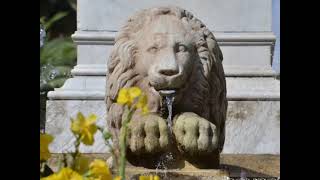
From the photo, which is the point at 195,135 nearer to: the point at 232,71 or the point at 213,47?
the point at 213,47

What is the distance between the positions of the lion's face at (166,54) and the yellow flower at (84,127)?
3375 millimetres

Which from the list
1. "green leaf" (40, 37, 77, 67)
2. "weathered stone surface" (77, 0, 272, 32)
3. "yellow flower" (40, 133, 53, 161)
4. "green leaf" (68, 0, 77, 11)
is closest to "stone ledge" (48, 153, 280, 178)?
"weathered stone surface" (77, 0, 272, 32)

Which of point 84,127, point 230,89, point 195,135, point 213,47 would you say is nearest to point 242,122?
point 230,89

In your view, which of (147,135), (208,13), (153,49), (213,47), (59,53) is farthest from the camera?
(59,53)

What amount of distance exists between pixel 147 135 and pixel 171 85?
430mm

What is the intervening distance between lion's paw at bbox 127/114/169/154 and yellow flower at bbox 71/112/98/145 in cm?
315

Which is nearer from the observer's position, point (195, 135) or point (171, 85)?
point (195, 135)

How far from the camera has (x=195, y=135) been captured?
203 inches

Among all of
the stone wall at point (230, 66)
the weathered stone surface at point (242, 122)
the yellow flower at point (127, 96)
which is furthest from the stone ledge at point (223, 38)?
the yellow flower at point (127, 96)

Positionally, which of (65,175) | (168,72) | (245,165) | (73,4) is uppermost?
(73,4)

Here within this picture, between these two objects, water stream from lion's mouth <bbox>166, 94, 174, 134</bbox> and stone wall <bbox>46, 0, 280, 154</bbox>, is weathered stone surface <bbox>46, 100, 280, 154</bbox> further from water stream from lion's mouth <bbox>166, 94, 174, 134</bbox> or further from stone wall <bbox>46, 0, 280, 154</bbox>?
water stream from lion's mouth <bbox>166, 94, 174, 134</bbox>

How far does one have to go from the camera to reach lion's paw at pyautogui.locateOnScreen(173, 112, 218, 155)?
5164 millimetres

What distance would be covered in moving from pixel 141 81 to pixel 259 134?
123 inches

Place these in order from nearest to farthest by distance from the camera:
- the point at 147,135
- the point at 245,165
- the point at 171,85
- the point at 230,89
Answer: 1. the point at 147,135
2. the point at 171,85
3. the point at 245,165
4. the point at 230,89
